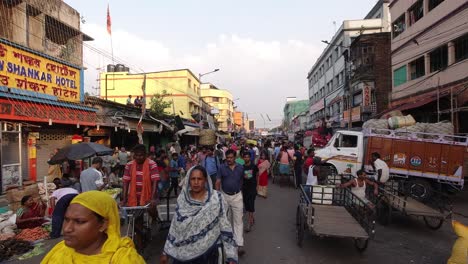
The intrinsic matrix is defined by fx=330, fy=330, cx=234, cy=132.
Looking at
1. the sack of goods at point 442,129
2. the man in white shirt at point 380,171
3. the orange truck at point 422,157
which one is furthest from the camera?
the sack of goods at point 442,129

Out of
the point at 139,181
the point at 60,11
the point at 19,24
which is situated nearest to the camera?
the point at 139,181

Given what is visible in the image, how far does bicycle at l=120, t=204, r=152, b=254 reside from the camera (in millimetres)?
4773

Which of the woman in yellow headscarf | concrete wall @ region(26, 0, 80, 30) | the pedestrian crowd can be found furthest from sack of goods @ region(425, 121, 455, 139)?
concrete wall @ region(26, 0, 80, 30)

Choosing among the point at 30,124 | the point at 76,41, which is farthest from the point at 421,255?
the point at 76,41

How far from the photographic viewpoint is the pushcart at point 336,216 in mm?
5406

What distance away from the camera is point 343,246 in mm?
6133

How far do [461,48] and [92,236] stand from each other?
18.3 meters

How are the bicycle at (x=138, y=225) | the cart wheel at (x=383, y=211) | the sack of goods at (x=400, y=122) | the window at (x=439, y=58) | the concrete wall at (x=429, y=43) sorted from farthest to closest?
the window at (x=439, y=58)
the concrete wall at (x=429, y=43)
the sack of goods at (x=400, y=122)
the cart wheel at (x=383, y=211)
the bicycle at (x=138, y=225)

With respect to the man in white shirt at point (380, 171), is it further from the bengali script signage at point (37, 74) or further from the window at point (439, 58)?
the bengali script signage at point (37, 74)

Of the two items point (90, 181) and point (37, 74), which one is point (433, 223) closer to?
point (90, 181)

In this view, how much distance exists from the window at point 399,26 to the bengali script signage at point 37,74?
20.0 meters

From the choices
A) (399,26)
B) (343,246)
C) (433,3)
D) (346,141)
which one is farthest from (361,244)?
(399,26)

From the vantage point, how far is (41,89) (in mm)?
12242

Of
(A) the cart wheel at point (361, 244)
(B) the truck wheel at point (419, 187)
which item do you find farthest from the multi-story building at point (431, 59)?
(A) the cart wheel at point (361, 244)
